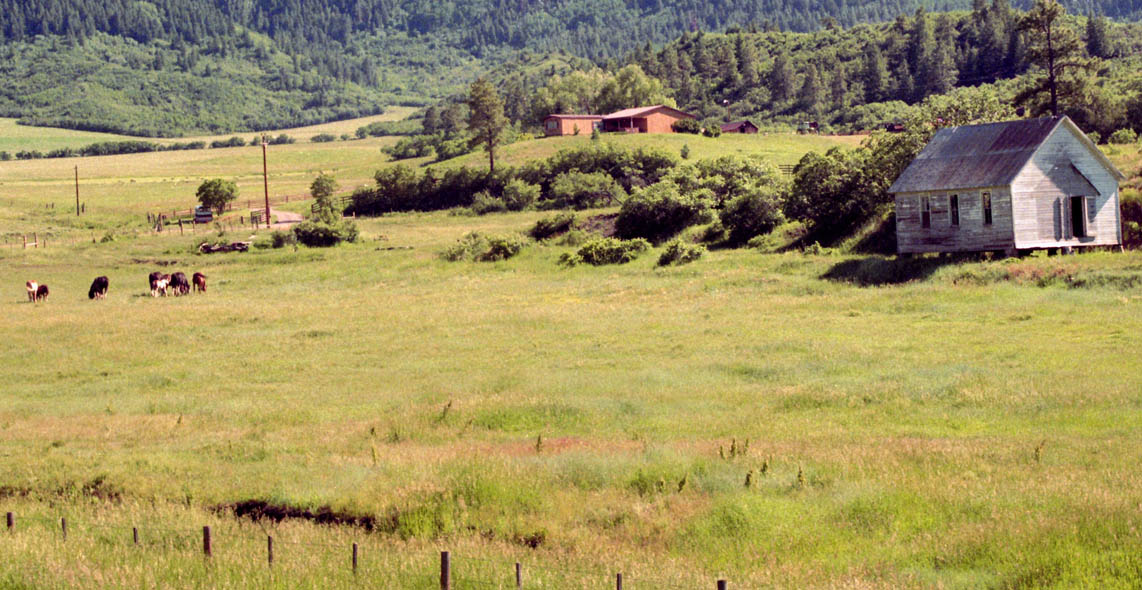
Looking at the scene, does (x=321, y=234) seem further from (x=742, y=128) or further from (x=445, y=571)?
(x=742, y=128)

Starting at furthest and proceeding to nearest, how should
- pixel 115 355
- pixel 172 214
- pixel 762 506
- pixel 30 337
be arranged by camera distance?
pixel 172 214
pixel 30 337
pixel 115 355
pixel 762 506

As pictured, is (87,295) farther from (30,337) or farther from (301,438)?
(301,438)

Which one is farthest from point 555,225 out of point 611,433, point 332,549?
point 332,549

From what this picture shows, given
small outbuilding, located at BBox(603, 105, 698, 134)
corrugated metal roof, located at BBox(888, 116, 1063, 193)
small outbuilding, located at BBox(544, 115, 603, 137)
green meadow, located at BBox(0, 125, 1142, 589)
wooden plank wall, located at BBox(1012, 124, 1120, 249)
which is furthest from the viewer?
small outbuilding, located at BBox(544, 115, 603, 137)

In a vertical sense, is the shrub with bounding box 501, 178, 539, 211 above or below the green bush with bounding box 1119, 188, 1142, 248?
above

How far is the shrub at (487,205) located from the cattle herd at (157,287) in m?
37.1

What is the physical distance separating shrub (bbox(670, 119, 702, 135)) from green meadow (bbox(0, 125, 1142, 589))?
72873 mm

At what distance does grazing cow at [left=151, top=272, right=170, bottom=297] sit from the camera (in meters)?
49.7

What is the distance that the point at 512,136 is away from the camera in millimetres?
125250

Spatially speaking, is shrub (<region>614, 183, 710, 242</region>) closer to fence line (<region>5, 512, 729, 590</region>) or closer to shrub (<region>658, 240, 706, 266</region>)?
shrub (<region>658, 240, 706, 266</region>)

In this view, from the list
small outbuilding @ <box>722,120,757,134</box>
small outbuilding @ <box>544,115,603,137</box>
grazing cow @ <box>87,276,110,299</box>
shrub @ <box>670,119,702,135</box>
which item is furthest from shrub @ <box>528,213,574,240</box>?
small outbuilding @ <box>722,120,757,134</box>

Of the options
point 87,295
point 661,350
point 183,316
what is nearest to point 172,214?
point 87,295

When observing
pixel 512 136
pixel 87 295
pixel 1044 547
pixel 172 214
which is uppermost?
pixel 512 136

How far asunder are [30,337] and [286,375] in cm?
1199
